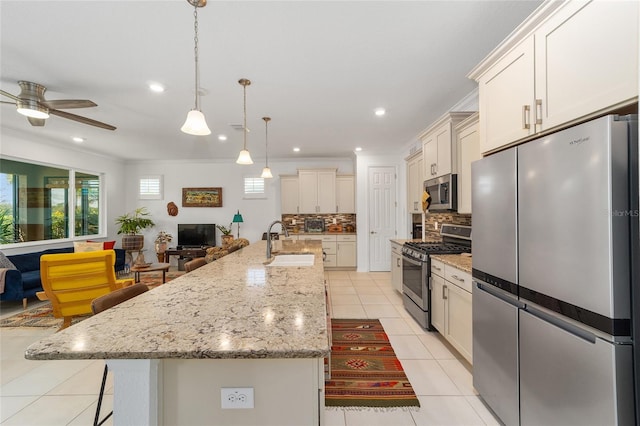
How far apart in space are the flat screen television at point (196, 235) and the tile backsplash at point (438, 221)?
479cm

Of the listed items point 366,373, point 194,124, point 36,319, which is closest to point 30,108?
point 194,124

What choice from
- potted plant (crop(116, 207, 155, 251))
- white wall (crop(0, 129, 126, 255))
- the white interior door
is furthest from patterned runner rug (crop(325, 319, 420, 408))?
white wall (crop(0, 129, 126, 255))

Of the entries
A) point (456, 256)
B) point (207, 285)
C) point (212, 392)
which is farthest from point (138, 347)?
point (456, 256)

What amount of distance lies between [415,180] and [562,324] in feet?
10.7

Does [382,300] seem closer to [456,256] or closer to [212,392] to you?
[456,256]

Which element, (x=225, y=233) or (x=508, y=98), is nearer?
(x=508, y=98)

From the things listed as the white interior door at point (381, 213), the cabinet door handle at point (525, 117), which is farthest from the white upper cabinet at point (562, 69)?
the white interior door at point (381, 213)

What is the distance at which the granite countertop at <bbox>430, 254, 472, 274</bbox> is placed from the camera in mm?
2215

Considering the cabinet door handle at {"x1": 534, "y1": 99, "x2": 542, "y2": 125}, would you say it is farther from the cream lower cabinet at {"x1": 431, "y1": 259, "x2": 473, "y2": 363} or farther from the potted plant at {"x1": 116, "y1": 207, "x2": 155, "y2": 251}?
the potted plant at {"x1": 116, "y1": 207, "x2": 155, "y2": 251}

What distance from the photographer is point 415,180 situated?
4.27 m

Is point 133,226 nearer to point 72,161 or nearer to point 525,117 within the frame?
point 72,161

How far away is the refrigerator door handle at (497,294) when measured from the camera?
1.47 metres

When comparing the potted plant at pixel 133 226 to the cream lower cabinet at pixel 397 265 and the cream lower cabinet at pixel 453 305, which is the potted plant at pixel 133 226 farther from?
the cream lower cabinet at pixel 453 305

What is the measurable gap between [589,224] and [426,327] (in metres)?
2.24
